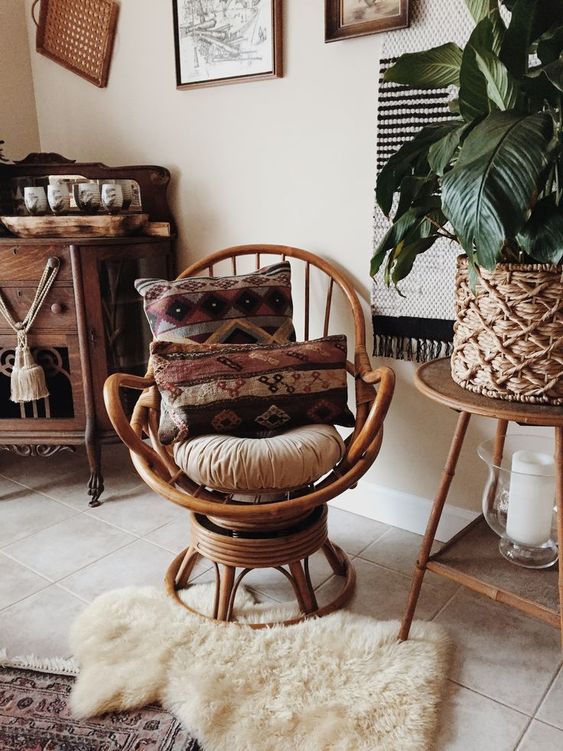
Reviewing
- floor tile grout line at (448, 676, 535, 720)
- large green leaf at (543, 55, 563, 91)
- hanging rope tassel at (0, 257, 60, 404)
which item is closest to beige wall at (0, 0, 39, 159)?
hanging rope tassel at (0, 257, 60, 404)

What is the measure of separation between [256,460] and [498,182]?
0.72m

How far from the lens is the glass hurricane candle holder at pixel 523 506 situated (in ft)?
4.14

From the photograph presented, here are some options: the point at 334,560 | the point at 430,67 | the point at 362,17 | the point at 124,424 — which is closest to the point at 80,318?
the point at 124,424

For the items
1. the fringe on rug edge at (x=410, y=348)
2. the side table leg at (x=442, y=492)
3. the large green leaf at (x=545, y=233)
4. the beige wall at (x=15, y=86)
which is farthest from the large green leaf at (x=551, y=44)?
the beige wall at (x=15, y=86)

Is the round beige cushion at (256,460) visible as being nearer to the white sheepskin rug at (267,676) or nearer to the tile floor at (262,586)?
the white sheepskin rug at (267,676)

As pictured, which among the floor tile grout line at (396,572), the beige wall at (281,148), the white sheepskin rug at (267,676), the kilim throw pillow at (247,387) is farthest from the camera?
the beige wall at (281,148)

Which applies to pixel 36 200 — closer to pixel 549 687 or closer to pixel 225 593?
pixel 225 593

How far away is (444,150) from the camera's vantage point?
3.43 feet

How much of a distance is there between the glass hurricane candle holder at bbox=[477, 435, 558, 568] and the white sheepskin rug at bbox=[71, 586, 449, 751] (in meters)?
0.31

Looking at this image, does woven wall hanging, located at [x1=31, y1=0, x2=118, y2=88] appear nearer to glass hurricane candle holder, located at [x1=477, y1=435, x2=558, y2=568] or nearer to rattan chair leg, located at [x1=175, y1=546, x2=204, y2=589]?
rattan chair leg, located at [x1=175, y1=546, x2=204, y2=589]

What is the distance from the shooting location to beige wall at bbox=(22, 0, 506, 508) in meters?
1.78

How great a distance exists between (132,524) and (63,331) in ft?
2.22

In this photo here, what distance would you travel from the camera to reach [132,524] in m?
2.02

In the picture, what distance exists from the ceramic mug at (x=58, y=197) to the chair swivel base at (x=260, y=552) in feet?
3.84
